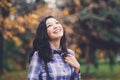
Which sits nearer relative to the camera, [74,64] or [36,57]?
[36,57]

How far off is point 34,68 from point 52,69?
7.7 inches

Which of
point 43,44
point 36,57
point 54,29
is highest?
point 54,29

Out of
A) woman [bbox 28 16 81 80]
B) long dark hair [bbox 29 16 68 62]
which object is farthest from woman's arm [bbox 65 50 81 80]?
long dark hair [bbox 29 16 68 62]

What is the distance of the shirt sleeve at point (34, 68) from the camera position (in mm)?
4344

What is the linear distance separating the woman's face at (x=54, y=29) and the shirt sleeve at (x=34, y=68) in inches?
11.0

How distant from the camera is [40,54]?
443cm

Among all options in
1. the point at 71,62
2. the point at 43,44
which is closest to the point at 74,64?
the point at 71,62

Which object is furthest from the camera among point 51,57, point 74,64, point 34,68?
point 74,64

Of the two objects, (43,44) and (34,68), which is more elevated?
(43,44)

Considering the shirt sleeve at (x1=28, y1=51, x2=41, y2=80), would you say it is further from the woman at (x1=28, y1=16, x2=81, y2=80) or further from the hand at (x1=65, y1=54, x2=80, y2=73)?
the hand at (x1=65, y1=54, x2=80, y2=73)

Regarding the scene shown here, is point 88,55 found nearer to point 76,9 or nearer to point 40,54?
point 76,9

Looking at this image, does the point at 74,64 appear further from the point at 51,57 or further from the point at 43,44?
the point at 43,44

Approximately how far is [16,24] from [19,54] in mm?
22099

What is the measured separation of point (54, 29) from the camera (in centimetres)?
456
